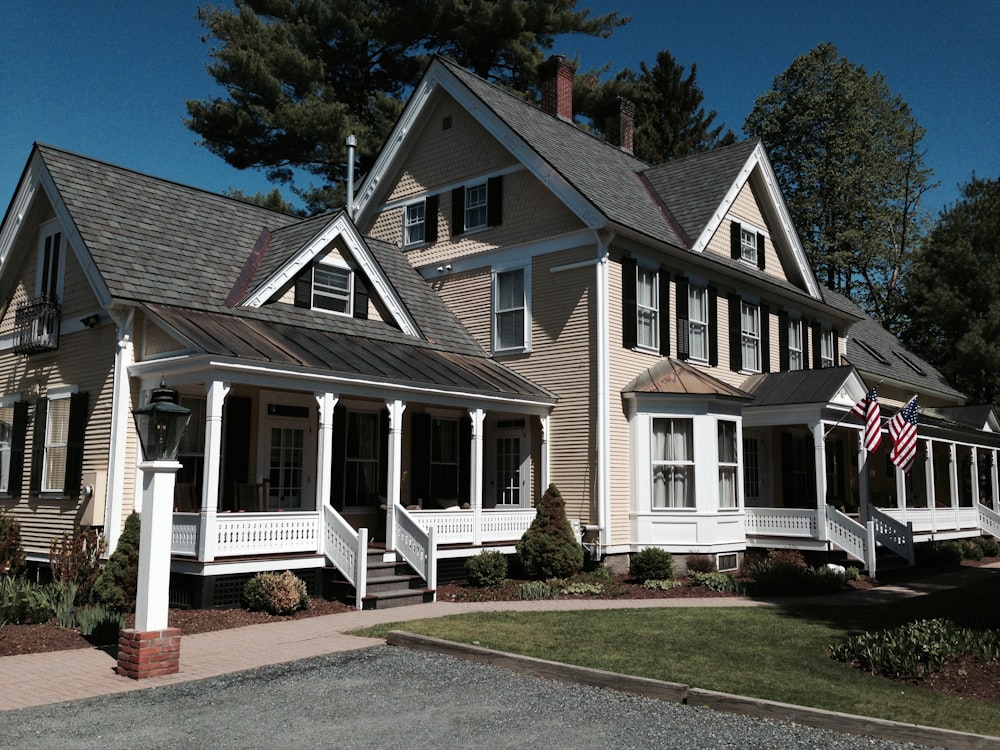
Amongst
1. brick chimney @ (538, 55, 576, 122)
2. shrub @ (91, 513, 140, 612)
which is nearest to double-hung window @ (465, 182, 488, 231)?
brick chimney @ (538, 55, 576, 122)

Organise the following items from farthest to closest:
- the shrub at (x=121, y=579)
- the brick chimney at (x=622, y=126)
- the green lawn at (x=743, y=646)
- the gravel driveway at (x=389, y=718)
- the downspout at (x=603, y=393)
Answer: the brick chimney at (x=622, y=126), the downspout at (x=603, y=393), the shrub at (x=121, y=579), the green lawn at (x=743, y=646), the gravel driveway at (x=389, y=718)

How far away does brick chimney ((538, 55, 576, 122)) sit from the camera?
81.0ft

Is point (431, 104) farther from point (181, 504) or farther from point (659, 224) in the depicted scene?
point (181, 504)

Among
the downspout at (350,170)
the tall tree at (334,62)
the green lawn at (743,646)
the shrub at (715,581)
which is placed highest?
the tall tree at (334,62)

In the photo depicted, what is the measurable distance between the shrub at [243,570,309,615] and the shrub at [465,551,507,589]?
3.69 metres

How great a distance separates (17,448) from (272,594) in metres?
7.10

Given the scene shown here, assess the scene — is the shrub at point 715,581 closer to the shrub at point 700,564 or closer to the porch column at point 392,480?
the shrub at point 700,564

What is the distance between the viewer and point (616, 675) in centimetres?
866

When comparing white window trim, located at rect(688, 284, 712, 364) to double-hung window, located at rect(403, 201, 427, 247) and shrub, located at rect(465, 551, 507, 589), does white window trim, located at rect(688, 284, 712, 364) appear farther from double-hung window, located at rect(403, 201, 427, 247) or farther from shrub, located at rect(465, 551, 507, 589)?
shrub, located at rect(465, 551, 507, 589)

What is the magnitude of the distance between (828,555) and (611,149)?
1182cm

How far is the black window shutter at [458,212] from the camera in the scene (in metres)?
21.4

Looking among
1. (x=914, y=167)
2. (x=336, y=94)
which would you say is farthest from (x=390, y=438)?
(x=914, y=167)

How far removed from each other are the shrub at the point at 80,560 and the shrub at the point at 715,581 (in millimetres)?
10256

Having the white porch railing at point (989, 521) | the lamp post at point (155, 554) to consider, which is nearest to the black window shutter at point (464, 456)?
the lamp post at point (155, 554)
